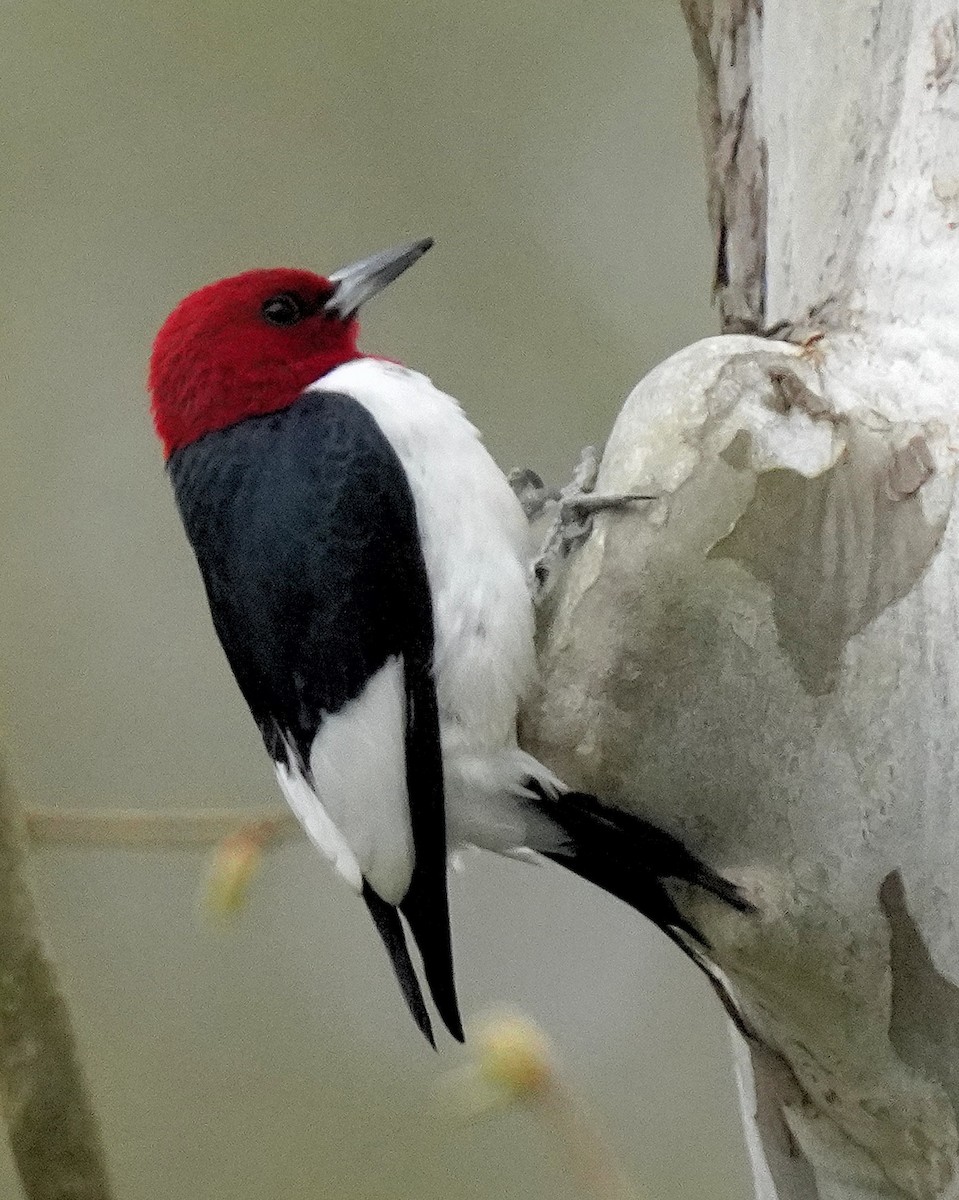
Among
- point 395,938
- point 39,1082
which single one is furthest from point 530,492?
point 39,1082

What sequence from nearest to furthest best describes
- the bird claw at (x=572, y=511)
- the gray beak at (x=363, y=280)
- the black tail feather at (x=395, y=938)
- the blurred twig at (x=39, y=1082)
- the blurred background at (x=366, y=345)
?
the blurred twig at (x=39, y=1082)
the bird claw at (x=572, y=511)
the black tail feather at (x=395, y=938)
the gray beak at (x=363, y=280)
the blurred background at (x=366, y=345)

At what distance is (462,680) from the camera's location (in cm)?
152

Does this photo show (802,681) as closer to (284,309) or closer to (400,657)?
(400,657)

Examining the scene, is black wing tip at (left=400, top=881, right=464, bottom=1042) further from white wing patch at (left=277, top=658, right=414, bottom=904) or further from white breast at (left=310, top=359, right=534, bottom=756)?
white breast at (left=310, top=359, right=534, bottom=756)

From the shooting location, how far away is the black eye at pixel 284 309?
6.29 ft

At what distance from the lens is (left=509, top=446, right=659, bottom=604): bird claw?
1.45 m

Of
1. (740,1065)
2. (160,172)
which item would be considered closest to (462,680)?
(740,1065)

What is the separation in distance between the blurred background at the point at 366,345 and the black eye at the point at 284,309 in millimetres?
1287

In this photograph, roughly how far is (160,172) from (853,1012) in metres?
2.52

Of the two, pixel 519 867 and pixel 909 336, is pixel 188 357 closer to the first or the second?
pixel 909 336

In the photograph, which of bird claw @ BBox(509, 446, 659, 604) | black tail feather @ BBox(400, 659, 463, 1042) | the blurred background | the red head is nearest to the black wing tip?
black tail feather @ BBox(400, 659, 463, 1042)

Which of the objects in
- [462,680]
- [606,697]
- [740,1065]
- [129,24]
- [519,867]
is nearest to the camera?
[606,697]

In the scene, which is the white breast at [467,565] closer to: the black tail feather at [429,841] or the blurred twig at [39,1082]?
the black tail feather at [429,841]

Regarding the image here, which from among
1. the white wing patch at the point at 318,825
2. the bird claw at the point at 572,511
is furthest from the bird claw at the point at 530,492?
the white wing patch at the point at 318,825
